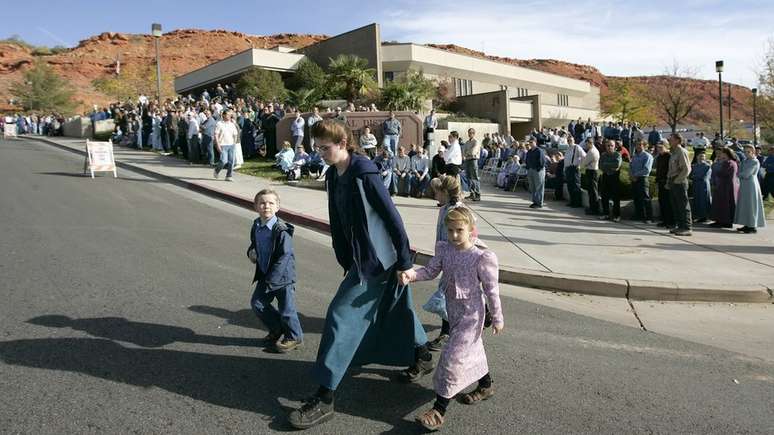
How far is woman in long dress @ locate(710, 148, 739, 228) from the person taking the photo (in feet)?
36.4

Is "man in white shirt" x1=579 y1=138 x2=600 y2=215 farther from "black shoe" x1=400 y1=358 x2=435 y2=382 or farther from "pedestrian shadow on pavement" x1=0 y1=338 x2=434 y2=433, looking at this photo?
"pedestrian shadow on pavement" x1=0 y1=338 x2=434 y2=433

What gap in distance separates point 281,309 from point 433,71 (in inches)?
1606

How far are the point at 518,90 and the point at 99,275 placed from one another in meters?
50.2

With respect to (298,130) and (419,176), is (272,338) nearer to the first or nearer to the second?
(419,176)

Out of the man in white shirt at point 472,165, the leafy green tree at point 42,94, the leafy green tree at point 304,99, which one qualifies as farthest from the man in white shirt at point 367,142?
the leafy green tree at point 42,94

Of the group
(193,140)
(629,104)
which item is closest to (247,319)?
(193,140)

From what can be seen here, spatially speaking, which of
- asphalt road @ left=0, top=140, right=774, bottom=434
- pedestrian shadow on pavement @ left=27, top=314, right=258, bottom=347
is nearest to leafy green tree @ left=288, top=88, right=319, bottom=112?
asphalt road @ left=0, top=140, right=774, bottom=434

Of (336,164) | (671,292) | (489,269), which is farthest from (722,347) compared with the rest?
(336,164)

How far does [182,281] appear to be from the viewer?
20.7 feet

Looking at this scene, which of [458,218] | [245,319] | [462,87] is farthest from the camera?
[462,87]

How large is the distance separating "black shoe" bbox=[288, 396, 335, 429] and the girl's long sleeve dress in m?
0.70

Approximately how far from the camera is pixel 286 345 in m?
4.52

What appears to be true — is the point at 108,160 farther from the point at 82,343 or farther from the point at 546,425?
the point at 546,425

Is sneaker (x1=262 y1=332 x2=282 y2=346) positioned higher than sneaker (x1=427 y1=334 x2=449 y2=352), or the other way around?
sneaker (x1=262 y1=332 x2=282 y2=346)
